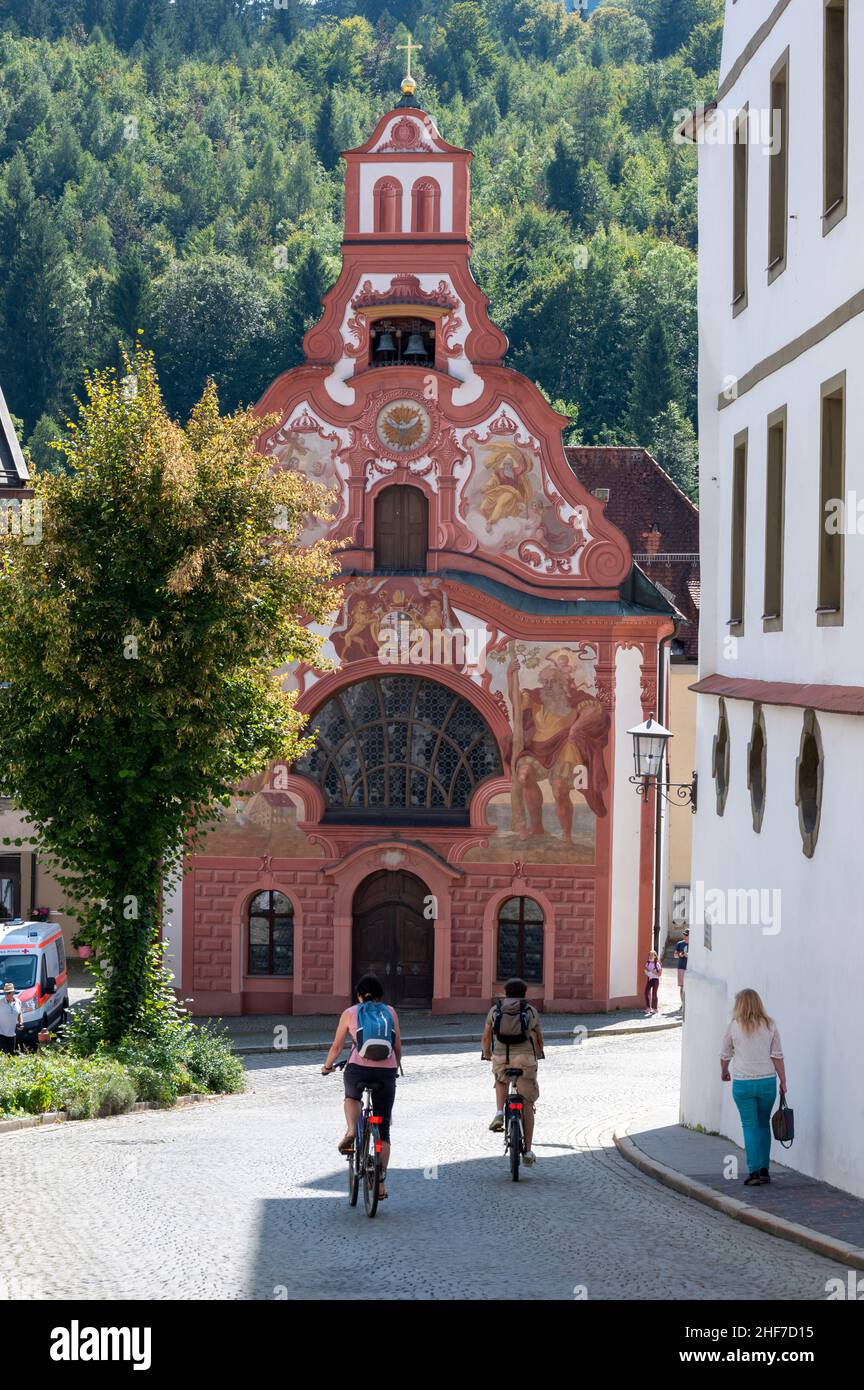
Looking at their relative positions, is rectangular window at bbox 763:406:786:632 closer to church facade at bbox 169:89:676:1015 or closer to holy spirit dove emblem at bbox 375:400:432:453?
church facade at bbox 169:89:676:1015

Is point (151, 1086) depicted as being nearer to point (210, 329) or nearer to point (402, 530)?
point (402, 530)

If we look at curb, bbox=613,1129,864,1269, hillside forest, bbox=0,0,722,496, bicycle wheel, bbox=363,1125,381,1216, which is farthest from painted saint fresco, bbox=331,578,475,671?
bicycle wheel, bbox=363,1125,381,1216

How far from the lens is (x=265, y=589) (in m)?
24.4

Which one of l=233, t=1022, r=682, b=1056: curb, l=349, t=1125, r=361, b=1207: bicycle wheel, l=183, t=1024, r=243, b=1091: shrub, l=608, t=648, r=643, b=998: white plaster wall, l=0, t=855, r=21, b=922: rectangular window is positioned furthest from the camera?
l=0, t=855, r=21, b=922: rectangular window

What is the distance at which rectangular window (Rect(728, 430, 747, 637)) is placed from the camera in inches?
826

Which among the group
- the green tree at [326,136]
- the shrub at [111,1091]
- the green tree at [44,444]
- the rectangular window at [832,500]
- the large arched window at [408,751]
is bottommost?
the shrub at [111,1091]

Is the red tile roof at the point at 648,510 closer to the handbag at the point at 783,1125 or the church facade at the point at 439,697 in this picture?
the church facade at the point at 439,697

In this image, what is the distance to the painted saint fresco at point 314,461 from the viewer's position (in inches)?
1490

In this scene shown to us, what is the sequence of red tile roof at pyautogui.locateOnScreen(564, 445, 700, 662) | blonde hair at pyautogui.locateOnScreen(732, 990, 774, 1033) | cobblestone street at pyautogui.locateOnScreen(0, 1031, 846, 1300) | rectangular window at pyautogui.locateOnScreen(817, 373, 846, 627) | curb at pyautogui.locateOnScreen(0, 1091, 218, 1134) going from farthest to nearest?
red tile roof at pyautogui.locateOnScreen(564, 445, 700, 662) → curb at pyautogui.locateOnScreen(0, 1091, 218, 1134) → rectangular window at pyautogui.locateOnScreen(817, 373, 846, 627) → blonde hair at pyautogui.locateOnScreen(732, 990, 774, 1033) → cobblestone street at pyautogui.locateOnScreen(0, 1031, 846, 1300)

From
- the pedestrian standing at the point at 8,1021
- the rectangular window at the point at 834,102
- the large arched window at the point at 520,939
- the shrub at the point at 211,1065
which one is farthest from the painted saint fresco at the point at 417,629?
the rectangular window at the point at 834,102

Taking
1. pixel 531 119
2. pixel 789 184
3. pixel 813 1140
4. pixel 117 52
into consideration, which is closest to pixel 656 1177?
pixel 813 1140

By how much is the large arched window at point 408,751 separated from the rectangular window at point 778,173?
742 inches

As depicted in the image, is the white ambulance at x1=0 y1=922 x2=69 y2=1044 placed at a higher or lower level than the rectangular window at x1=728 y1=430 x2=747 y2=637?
lower

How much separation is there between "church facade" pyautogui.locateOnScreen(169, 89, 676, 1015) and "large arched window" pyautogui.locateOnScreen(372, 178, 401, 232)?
57mm
